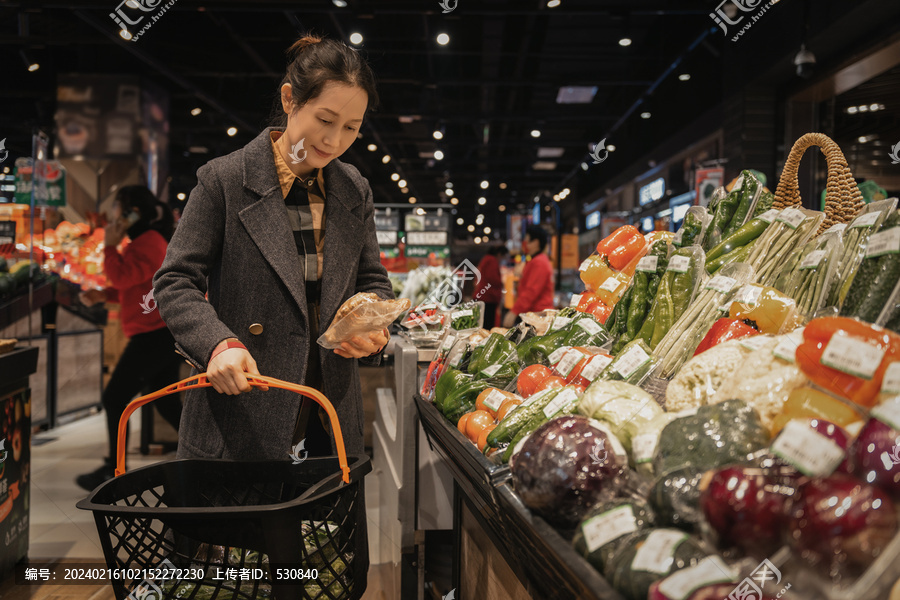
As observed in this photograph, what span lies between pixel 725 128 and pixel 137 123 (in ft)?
21.7

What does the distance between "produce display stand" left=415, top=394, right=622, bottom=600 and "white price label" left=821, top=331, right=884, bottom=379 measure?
41cm

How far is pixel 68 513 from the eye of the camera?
3.67 meters

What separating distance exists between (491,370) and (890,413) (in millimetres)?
1305

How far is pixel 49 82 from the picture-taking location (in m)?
9.38

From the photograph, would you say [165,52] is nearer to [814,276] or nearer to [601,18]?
[601,18]

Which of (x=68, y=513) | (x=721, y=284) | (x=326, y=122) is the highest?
(x=326, y=122)

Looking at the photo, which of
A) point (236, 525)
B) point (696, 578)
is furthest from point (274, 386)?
point (696, 578)

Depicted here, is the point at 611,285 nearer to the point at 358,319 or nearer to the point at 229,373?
the point at 358,319

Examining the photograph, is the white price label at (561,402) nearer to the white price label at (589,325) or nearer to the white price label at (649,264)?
the white price label at (589,325)

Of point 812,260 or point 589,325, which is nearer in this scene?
point 812,260

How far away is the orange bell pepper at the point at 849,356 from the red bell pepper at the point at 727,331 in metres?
0.42

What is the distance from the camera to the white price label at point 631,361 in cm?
138

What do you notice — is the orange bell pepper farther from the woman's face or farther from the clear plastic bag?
the woman's face

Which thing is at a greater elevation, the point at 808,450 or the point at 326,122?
the point at 326,122
